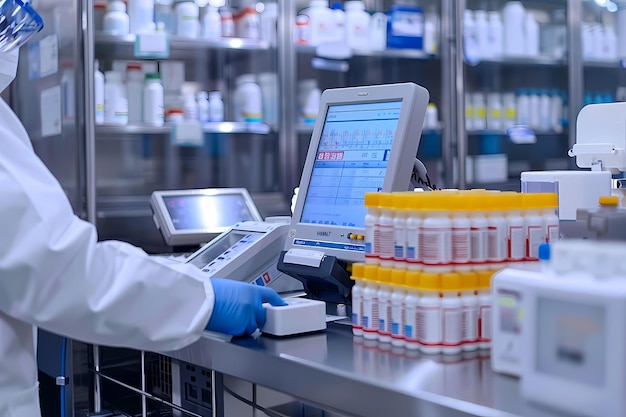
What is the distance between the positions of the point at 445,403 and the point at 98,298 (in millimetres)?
610

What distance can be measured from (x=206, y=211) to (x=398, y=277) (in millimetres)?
1651

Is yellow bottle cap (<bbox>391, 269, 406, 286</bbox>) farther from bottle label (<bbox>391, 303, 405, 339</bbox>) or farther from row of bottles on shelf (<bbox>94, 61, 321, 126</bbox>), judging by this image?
row of bottles on shelf (<bbox>94, 61, 321, 126</bbox>)

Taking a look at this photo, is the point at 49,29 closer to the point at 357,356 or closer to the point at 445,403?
the point at 357,356

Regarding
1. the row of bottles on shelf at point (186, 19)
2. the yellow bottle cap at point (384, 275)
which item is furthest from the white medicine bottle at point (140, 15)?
the yellow bottle cap at point (384, 275)

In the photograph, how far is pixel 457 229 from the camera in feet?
4.56

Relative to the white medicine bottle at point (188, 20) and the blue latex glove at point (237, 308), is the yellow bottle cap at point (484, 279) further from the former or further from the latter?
the white medicine bottle at point (188, 20)

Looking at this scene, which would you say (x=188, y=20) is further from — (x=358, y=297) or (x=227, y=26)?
(x=358, y=297)

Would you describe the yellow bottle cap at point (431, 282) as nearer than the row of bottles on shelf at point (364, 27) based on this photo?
Yes

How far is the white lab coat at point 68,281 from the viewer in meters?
1.33

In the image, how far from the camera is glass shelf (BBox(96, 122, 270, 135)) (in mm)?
3316

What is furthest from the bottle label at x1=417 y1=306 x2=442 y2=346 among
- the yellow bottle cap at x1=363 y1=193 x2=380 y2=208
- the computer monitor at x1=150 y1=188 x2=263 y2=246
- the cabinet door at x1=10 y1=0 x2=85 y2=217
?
the cabinet door at x1=10 y1=0 x2=85 y2=217

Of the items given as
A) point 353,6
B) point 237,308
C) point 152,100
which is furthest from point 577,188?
point 353,6

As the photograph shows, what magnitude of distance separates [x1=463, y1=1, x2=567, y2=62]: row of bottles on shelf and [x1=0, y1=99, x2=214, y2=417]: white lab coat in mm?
3080

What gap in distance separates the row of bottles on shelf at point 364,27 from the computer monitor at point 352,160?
197 cm
